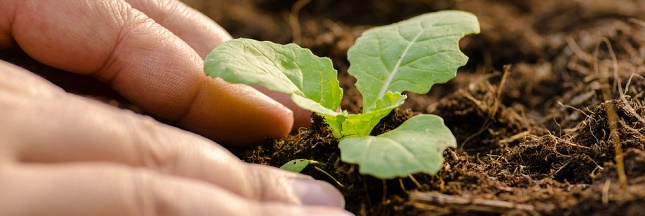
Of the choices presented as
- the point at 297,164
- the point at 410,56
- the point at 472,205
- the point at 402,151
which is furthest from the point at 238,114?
the point at 472,205

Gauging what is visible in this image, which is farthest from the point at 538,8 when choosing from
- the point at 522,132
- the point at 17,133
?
the point at 17,133

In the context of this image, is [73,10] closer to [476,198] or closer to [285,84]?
[285,84]

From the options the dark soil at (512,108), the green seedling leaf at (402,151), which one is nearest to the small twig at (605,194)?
the dark soil at (512,108)

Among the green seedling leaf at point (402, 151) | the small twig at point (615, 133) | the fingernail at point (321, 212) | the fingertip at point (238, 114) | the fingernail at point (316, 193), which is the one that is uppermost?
the green seedling leaf at point (402, 151)

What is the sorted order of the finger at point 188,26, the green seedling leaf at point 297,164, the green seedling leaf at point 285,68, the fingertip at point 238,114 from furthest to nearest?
the finger at point 188,26, the fingertip at point 238,114, the green seedling leaf at point 297,164, the green seedling leaf at point 285,68

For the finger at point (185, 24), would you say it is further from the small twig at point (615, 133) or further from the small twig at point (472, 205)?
the small twig at point (615, 133)

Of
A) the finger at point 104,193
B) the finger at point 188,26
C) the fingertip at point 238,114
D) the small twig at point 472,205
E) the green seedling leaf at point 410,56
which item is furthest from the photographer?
the finger at point 188,26

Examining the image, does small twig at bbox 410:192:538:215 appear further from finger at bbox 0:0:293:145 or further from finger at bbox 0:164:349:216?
finger at bbox 0:0:293:145
